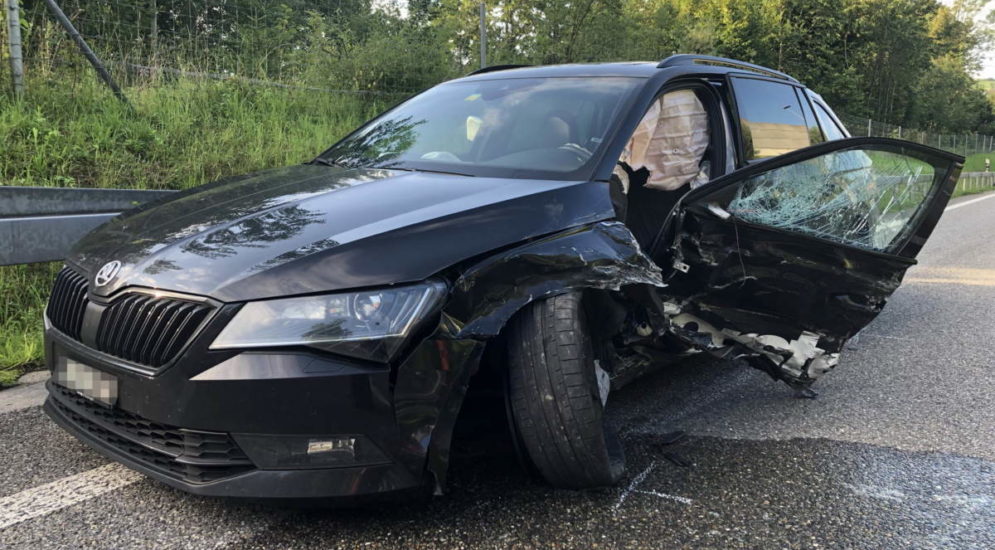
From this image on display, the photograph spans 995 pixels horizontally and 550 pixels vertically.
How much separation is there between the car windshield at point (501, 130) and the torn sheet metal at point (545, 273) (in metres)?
0.38

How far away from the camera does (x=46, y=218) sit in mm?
3428

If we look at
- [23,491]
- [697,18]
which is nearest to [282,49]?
[23,491]

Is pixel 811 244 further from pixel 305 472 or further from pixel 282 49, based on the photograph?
pixel 282 49

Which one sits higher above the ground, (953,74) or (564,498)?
(953,74)

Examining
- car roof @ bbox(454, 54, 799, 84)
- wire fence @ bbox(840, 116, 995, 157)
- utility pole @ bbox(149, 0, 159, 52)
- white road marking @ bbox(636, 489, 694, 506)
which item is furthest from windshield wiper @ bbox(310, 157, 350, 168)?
wire fence @ bbox(840, 116, 995, 157)

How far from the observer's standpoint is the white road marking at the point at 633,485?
7.54 feet

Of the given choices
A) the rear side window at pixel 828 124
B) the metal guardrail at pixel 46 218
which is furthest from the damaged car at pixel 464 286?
the rear side window at pixel 828 124

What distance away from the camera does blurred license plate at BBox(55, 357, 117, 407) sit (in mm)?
2018

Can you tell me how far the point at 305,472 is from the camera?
6.01 ft

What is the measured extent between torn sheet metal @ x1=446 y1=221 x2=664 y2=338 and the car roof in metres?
1.14

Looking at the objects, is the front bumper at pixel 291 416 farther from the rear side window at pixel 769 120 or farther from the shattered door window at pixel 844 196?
the rear side window at pixel 769 120

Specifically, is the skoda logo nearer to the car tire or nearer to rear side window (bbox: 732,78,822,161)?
the car tire

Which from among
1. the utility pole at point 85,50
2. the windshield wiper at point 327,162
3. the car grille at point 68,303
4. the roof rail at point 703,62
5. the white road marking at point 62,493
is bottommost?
the white road marking at point 62,493

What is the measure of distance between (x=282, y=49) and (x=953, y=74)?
2544 inches
